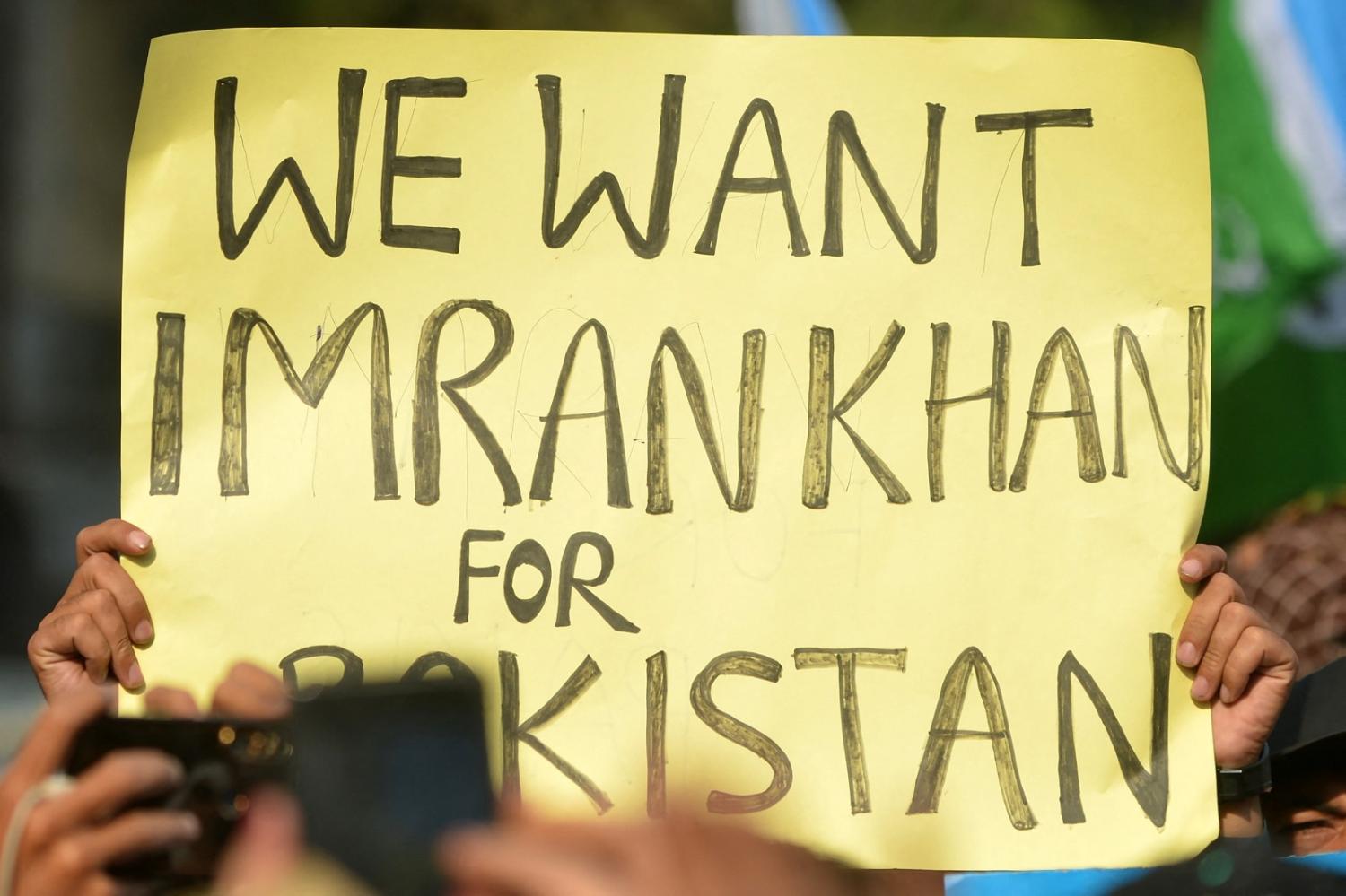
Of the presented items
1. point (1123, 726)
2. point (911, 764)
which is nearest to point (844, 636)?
point (911, 764)

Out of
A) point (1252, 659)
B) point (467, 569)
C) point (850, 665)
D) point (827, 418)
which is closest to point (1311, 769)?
point (1252, 659)

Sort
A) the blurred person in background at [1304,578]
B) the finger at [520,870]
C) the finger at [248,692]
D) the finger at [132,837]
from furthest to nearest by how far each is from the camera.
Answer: the blurred person in background at [1304,578] → the finger at [248,692] → the finger at [132,837] → the finger at [520,870]

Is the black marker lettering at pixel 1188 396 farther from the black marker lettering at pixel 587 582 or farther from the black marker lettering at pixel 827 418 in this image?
the black marker lettering at pixel 587 582

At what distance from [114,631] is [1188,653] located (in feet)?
3.38

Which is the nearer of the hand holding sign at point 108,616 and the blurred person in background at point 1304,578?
the hand holding sign at point 108,616

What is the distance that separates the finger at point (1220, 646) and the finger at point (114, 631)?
102 centimetres

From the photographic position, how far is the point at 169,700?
1224mm

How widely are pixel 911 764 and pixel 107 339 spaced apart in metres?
3.95

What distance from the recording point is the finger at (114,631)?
1.23 meters

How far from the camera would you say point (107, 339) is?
445 centimetres

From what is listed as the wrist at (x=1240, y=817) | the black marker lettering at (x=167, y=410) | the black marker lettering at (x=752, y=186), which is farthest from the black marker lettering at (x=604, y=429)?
the wrist at (x=1240, y=817)

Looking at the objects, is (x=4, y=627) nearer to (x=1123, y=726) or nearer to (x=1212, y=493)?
(x=1212, y=493)

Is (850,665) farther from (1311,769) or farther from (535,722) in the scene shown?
(1311,769)

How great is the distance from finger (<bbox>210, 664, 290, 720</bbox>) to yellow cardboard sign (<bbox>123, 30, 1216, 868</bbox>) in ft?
0.07
